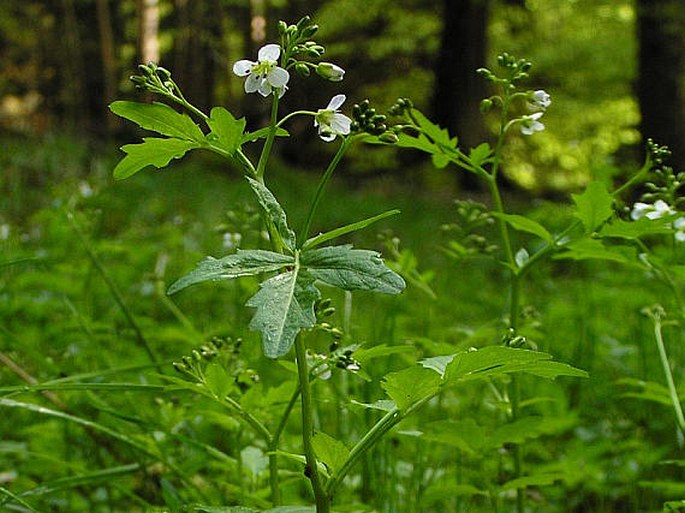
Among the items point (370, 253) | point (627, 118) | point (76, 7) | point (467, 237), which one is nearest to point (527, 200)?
point (627, 118)

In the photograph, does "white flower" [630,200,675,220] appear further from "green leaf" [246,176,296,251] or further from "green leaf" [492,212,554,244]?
"green leaf" [246,176,296,251]

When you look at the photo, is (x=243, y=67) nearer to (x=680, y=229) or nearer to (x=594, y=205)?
(x=594, y=205)

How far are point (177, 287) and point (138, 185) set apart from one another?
7.88 metres

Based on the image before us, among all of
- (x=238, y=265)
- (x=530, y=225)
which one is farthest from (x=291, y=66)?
(x=530, y=225)

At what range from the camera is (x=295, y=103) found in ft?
53.4

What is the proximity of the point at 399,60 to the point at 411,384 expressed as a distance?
15306 millimetres

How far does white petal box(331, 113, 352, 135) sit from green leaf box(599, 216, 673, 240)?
40 centimetres

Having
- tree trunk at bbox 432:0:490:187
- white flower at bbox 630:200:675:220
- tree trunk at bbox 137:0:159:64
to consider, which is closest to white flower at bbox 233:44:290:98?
white flower at bbox 630:200:675:220

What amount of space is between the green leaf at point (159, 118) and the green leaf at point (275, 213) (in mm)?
127

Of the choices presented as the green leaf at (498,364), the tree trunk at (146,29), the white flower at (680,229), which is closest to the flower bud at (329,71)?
the green leaf at (498,364)

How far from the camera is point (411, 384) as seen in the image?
0.81 metres

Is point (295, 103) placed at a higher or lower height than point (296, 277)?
lower

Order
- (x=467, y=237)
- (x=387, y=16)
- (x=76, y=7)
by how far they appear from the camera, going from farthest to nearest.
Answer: (x=76, y=7) < (x=387, y=16) < (x=467, y=237)

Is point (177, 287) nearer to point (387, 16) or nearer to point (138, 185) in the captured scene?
point (138, 185)
